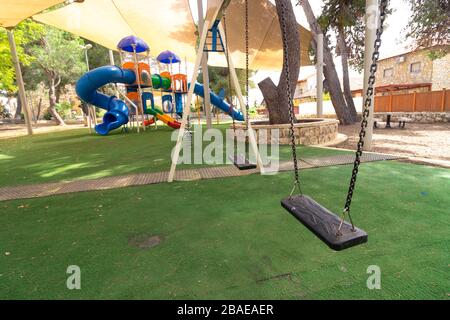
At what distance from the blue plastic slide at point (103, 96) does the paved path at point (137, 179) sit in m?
8.06

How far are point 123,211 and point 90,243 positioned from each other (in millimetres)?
719

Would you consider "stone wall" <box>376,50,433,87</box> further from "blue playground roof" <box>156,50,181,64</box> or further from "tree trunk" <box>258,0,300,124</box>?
"blue playground roof" <box>156,50,181,64</box>

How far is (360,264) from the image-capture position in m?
1.83

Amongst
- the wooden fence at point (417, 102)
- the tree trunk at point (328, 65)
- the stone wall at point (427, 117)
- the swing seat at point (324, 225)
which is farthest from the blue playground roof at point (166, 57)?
the wooden fence at point (417, 102)

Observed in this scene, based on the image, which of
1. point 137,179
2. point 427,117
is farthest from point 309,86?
point 137,179

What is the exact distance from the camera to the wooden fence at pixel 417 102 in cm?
1398

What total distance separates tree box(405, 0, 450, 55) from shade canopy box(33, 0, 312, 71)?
486cm

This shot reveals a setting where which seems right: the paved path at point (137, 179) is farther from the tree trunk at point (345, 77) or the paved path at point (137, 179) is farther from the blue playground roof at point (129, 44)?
the tree trunk at point (345, 77)

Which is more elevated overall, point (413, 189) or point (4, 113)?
point (4, 113)

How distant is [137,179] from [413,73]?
87.9 feet

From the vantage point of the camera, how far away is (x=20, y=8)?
7320mm
